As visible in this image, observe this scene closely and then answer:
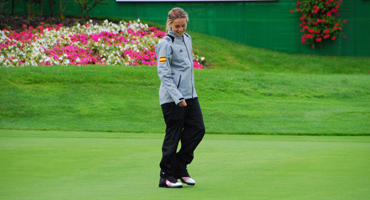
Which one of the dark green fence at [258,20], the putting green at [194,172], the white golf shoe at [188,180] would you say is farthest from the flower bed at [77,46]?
the white golf shoe at [188,180]

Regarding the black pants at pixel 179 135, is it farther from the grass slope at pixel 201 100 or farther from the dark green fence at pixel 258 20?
the dark green fence at pixel 258 20

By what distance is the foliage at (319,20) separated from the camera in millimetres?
19406

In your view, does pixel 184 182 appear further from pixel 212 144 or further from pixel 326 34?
pixel 326 34

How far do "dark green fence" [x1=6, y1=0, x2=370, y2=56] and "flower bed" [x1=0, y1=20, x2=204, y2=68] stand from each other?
2.10 meters

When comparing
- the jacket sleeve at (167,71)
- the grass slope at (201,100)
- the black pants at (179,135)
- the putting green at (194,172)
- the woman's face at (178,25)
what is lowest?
the grass slope at (201,100)

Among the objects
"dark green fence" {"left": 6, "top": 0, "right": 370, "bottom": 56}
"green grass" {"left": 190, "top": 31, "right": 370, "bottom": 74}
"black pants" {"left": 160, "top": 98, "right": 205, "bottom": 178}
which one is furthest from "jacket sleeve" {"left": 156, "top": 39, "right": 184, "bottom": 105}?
"dark green fence" {"left": 6, "top": 0, "right": 370, "bottom": 56}

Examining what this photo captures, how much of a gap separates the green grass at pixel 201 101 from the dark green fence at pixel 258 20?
430 centimetres

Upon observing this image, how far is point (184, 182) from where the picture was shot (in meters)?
4.44

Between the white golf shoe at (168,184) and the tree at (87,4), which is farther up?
the tree at (87,4)

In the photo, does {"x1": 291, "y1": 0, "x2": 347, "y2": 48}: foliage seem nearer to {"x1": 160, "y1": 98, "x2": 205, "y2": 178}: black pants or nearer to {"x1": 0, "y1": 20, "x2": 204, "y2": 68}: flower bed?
{"x1": 0, "y1": 20, "x2": 204, "y2": 68}: flower bed

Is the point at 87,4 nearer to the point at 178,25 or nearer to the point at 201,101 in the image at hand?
the point at 201,101

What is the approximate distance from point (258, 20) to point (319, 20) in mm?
2592

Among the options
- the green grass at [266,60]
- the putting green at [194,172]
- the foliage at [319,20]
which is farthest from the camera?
the foliage at [319,20]

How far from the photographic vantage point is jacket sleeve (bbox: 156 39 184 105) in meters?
4.25
